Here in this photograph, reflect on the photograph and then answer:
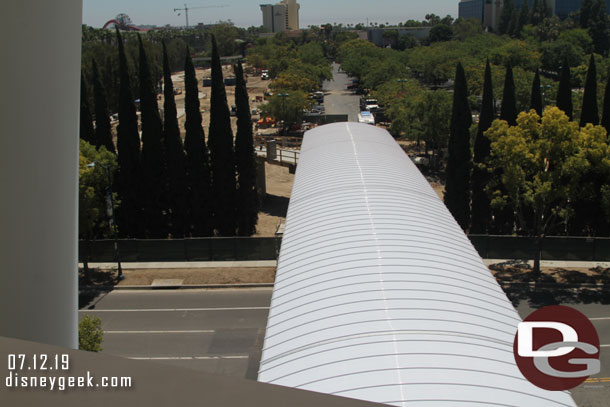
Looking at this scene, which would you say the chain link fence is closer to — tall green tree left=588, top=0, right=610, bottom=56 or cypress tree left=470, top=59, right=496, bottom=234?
cypress tree left=470, top=59, right=496, bottom=234

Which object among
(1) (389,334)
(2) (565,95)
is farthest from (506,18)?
(1) (389,334)

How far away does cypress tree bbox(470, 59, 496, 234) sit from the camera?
28.4 metres

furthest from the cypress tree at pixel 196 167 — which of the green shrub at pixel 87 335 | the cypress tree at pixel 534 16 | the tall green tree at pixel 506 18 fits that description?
the cypress tree at pixel 534 16

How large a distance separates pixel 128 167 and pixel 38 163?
26.3 m

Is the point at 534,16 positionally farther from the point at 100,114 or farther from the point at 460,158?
the point at 100,114

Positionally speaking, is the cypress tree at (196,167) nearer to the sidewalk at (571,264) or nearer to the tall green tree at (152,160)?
the tall green tree at (152,160)

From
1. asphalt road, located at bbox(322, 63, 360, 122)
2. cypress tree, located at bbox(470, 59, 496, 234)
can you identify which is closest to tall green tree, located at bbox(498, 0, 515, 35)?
asphalt road, located at bbox(322, 63, 360, 122)

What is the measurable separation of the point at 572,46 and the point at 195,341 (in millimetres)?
80173

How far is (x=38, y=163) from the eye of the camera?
4.23 meters

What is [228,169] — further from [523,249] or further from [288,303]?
[288,303]

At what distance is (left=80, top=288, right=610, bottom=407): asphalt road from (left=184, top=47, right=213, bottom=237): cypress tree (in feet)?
23.2

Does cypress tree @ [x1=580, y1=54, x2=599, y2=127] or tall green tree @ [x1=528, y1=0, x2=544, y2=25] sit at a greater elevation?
tall green tree @ [x1=528, y1=0, x2=544, y2=25]

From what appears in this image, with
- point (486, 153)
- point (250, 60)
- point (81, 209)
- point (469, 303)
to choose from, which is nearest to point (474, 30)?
point (250, 60)

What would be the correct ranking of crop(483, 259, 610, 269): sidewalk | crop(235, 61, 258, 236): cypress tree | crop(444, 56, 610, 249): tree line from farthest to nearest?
crop(235, 61, 258, 236): cypress tree
crop(483, 259, 610, 269): sidewalk
crop(444, 56, 610, 249): tree line
